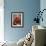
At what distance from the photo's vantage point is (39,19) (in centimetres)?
556

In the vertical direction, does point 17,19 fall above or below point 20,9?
below

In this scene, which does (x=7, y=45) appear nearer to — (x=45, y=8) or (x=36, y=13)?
(x=45, y=8)

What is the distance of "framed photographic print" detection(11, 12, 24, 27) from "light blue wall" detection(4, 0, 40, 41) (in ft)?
0.41

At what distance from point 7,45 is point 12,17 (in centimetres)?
179

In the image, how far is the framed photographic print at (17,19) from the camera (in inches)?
221

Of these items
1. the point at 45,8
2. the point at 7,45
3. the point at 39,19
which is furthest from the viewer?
the point at 39,19

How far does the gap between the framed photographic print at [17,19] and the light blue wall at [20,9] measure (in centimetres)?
12

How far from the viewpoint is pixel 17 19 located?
18.5ft

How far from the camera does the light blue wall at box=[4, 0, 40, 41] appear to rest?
557 centimetres

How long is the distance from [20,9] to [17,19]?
1.41ft

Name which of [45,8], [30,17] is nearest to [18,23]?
[30,17]

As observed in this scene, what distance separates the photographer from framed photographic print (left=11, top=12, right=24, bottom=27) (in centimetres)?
561

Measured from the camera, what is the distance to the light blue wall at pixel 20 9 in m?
5.57

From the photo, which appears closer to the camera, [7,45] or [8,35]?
[7,45]
